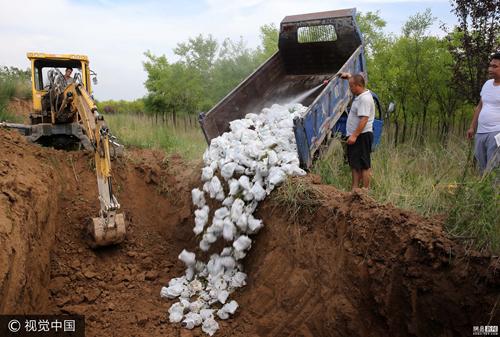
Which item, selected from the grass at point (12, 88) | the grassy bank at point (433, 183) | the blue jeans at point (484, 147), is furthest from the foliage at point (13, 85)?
the blue jeans at point (484, 147)

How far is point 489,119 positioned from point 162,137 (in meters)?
6.19

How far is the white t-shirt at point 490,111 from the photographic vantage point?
A: 4.72m

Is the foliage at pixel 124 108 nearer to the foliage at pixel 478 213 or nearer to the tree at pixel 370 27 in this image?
the tree at pixel 370 27

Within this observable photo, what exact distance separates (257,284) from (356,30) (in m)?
4.07

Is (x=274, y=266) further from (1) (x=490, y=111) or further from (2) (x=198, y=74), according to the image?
(2) (x=198, y=74)

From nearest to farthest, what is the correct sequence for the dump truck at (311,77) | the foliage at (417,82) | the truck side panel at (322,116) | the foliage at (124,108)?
1. the truck side panel at (322,116)
2. the dump truck at (311,77)
3. the foliage at (417,82)
4. the foliage at (124,108)

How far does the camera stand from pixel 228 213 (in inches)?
199

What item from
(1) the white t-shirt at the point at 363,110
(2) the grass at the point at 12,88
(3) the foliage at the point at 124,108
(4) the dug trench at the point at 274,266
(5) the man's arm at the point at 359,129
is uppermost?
(2) the grass at the point at 12,88

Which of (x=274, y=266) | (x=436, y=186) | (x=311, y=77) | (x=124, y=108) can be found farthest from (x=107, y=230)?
(x=124, y=108)

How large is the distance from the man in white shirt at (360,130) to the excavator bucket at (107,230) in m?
2.82

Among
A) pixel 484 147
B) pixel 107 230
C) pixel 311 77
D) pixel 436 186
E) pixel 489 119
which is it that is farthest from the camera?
pixel 311 77

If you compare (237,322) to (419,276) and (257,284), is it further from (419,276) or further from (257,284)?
(419,276)

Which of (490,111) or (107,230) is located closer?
(490,111)

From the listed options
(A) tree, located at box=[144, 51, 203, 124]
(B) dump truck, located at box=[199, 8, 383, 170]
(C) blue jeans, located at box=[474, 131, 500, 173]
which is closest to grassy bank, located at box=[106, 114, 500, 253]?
(C) blue jeans, located at box=[474, 131, 500, 173]
